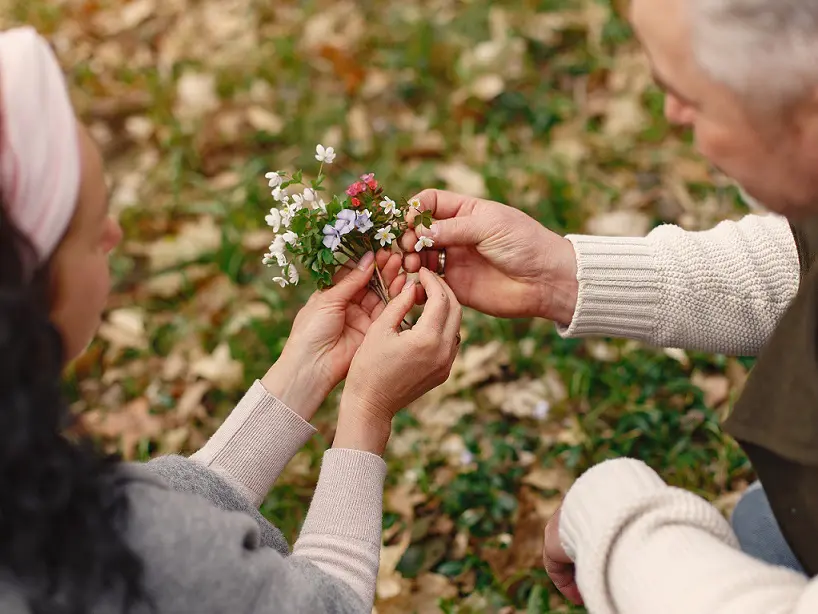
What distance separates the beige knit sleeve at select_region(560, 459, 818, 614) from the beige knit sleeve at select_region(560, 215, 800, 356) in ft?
2.25

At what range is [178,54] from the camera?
16.2ft

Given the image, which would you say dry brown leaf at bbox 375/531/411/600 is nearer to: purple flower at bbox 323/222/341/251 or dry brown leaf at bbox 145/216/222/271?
purple flower at bbox 323/222/341/251

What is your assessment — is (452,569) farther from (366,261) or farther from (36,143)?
(36,143)

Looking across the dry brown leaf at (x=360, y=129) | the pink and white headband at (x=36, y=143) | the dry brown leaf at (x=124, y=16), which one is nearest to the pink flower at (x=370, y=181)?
the pink and white headband at (x=36, y=143)

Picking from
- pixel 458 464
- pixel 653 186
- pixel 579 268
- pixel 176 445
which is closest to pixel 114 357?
pixel 176 445

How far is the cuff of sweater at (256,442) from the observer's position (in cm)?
205

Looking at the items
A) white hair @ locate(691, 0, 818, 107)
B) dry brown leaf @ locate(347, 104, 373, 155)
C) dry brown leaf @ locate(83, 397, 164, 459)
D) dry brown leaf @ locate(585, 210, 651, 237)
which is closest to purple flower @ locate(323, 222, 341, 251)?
white hair @ locate(691, 0, 818, 107)

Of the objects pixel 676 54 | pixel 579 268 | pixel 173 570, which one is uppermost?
pixel 676 54

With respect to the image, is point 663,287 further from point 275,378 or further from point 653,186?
point 653,186

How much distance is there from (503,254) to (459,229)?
0.14 m

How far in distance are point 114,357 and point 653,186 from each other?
8.21 feet

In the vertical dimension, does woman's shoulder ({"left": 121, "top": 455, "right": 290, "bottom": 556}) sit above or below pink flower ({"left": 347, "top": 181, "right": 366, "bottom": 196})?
below

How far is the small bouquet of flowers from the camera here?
7.05 ft

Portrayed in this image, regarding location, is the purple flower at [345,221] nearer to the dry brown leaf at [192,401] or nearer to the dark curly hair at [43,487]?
the dark curly hair at [43,487]
